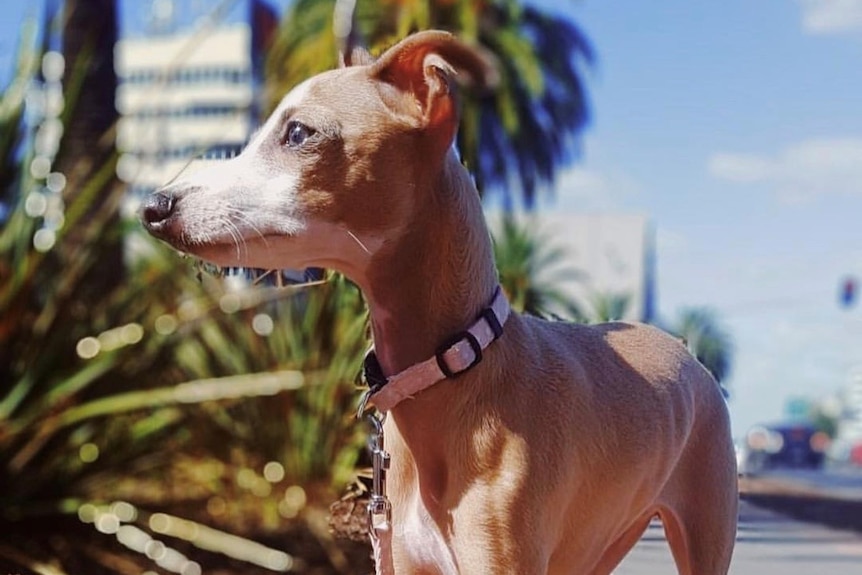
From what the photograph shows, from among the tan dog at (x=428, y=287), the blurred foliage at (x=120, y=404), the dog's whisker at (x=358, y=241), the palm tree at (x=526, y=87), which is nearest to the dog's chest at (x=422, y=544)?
the tan dog at (x=428, y=287)

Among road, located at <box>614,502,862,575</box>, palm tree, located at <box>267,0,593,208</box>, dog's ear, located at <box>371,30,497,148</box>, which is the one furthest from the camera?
palm tree, located at <box>267,0,593,208</box>

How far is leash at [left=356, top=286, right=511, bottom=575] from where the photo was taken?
1.83m

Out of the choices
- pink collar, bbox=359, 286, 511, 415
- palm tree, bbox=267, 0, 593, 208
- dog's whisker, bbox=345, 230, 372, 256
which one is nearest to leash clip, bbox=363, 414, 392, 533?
pink collar, bbox=359, 286, 511, 415

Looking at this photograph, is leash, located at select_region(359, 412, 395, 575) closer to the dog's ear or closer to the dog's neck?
the dog's neck

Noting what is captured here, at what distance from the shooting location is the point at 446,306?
6.08 feet

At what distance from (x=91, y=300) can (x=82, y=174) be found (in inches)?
21.8

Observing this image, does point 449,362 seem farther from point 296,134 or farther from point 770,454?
point 770,454

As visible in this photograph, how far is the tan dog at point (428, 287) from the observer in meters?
1.75

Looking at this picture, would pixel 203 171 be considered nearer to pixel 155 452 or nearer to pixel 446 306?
pixel 446 306

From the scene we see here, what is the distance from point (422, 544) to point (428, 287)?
406 millimetres

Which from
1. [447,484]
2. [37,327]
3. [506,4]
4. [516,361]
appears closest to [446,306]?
[516,361]

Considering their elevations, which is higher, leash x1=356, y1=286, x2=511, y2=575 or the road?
leash x1=356, y1=286, x2=511, y2=575

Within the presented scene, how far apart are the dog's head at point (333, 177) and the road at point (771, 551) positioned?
37.9 inches

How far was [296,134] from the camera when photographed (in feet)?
5.96
